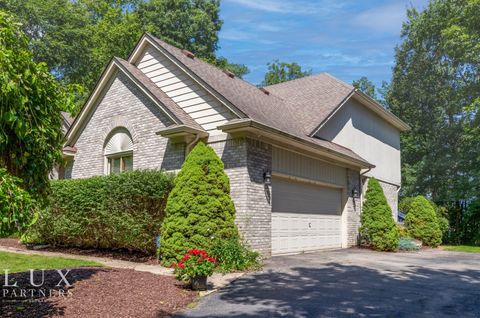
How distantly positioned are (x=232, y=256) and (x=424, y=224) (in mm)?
12211

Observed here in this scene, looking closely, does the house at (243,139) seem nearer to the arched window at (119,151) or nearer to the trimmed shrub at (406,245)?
the arched window at (119,151)

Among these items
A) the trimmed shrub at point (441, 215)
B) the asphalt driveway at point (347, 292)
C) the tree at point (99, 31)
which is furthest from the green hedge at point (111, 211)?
the tree at point (99, 31)

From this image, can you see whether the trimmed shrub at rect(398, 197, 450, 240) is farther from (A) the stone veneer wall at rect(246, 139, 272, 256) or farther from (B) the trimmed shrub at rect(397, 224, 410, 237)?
(A) the stone veneer wall at rect(246, 139, 272, 256)

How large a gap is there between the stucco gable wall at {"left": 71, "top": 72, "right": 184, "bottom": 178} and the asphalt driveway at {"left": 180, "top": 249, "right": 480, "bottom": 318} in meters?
4.56

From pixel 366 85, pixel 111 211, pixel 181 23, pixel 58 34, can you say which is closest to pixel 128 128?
pixel 111 211

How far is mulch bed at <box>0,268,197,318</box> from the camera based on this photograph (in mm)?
5418

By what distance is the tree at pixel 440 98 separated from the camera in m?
25.0

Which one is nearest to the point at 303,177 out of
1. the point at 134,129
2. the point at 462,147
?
the point at 134,129

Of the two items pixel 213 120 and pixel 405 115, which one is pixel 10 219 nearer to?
pixel 213 120

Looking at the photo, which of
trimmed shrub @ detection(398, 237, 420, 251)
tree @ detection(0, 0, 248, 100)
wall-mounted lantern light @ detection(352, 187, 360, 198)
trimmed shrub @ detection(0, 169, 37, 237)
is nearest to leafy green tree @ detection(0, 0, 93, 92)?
tree @ detection(0, 0, 248, 100)

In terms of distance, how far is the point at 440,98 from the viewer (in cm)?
2961

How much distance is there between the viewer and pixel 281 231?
1173 centimetres

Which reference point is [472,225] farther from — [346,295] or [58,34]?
[58,34]

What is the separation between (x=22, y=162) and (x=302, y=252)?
912 cm
